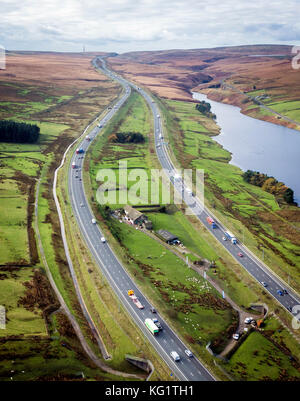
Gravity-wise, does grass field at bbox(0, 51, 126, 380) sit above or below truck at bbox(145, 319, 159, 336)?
above

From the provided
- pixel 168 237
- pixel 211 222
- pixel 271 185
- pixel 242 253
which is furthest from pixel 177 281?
pixel 271 185

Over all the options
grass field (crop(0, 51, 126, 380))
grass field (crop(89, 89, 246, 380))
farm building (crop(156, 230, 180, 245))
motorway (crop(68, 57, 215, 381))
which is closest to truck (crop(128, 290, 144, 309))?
motorway (crop(68, 57, 215, 381))

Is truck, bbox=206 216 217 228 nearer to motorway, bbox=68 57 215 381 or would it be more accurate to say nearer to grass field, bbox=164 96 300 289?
grass field, bbox=164 96 300 289

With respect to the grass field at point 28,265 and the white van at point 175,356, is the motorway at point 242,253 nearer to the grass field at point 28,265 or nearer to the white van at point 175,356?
the white van at point 175,356

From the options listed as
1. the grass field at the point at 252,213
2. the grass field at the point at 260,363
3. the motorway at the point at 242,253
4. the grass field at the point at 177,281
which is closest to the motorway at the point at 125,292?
the grass field at the point at 177,281

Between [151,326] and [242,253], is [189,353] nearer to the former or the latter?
[151,326]

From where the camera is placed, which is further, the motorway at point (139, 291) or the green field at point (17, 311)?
the green field at point (17, 311)
